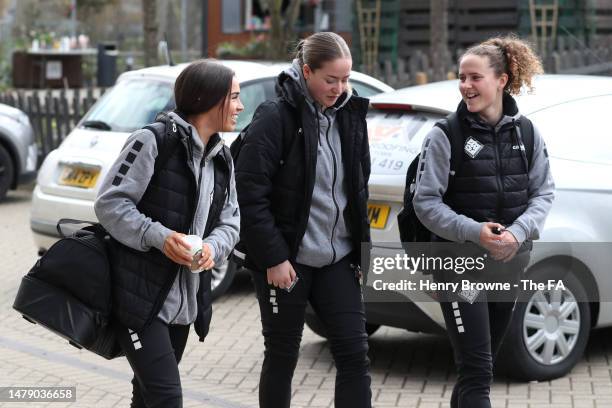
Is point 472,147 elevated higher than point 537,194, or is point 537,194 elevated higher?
point 472,147

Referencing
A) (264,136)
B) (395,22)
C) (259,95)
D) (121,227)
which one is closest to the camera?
(121,227)

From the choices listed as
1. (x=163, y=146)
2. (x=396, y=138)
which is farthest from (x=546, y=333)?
(x=163, y=146)

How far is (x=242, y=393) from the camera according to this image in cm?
622

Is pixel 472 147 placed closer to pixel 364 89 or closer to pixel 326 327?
pixel 326 327

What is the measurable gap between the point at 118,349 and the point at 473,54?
1.80 meters

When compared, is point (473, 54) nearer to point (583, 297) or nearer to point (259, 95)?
point (583, 297)

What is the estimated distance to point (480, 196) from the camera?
4676 millimetres

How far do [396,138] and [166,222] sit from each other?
96.4 inches

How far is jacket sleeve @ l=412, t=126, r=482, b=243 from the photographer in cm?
461

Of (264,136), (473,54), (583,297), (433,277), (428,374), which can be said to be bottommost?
(428,374)

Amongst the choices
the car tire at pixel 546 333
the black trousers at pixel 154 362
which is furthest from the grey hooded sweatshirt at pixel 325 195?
the car tire at pixel 546 333

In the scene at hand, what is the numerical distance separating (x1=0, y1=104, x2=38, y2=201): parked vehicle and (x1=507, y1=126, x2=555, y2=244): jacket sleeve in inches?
384

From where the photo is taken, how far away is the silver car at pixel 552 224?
20.0ft

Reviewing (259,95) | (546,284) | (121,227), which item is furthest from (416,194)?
(259,95)
